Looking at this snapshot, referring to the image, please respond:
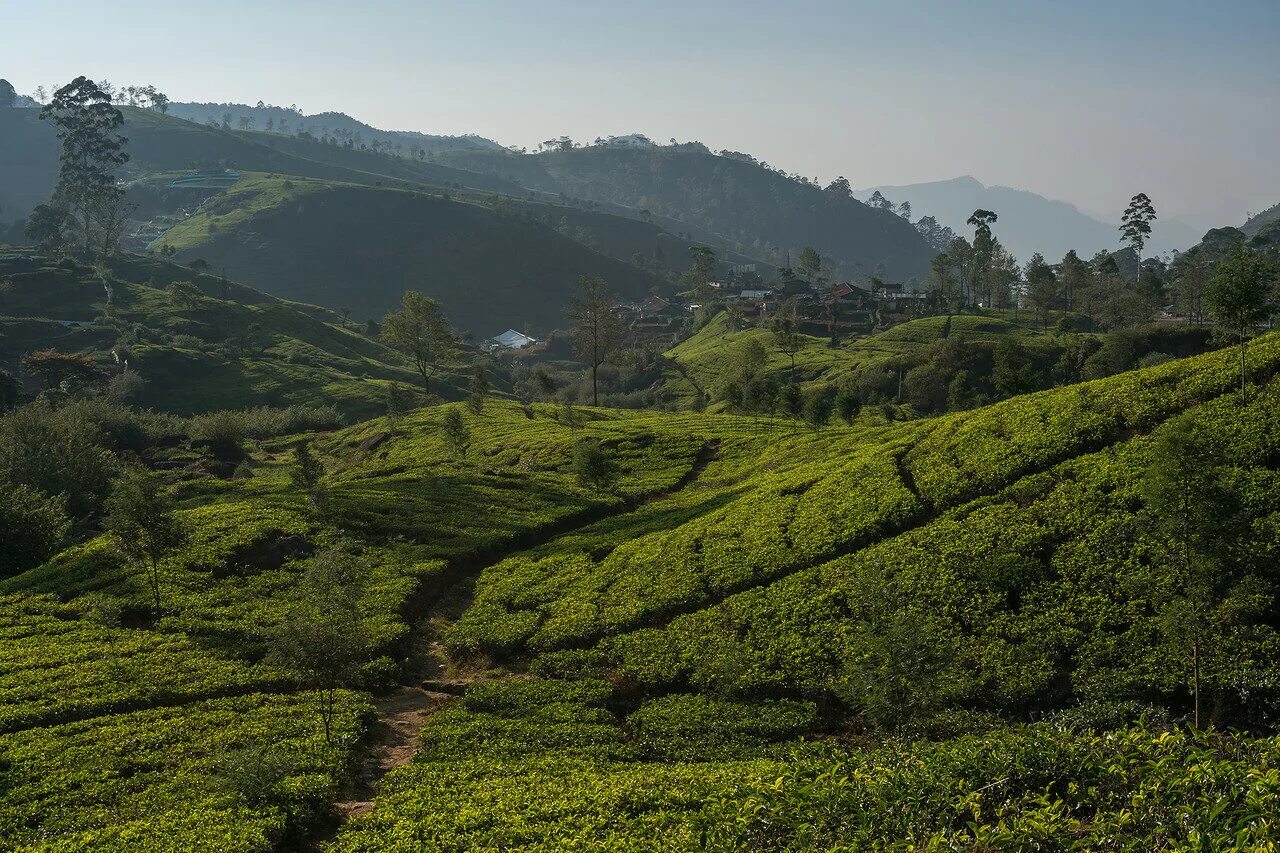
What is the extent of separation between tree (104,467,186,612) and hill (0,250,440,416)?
254ft

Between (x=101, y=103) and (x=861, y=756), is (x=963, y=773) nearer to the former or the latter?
(x=861, y=756)

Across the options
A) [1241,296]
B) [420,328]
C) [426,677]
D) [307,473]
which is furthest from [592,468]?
[420,328]

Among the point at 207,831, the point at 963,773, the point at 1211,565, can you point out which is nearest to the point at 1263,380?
the point at 1211,565

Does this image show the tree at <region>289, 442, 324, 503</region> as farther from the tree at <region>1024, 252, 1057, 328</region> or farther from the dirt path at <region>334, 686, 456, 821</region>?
the tree at <region>1024, 252, 1057, 328</region>

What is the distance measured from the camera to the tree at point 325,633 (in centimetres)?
2142

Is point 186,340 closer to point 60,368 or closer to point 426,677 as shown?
point 60,368

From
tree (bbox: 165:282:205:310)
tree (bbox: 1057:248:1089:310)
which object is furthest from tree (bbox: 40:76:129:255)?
tree (bbox: 1057:248:1089:310)

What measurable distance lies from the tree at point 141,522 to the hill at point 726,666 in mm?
2546

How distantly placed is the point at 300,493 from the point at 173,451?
119ft

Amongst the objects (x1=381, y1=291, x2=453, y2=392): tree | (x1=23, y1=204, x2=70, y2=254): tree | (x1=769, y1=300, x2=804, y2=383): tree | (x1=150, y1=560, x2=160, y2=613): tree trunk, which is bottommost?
(x1=150, y1=560, x2=160, y2=613): tree trunk

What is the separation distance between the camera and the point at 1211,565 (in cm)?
2019

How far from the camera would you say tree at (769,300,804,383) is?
348 feet

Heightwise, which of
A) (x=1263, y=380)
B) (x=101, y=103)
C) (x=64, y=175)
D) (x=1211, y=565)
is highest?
(x=101, y=103)

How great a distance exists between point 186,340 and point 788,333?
97.3 meters
